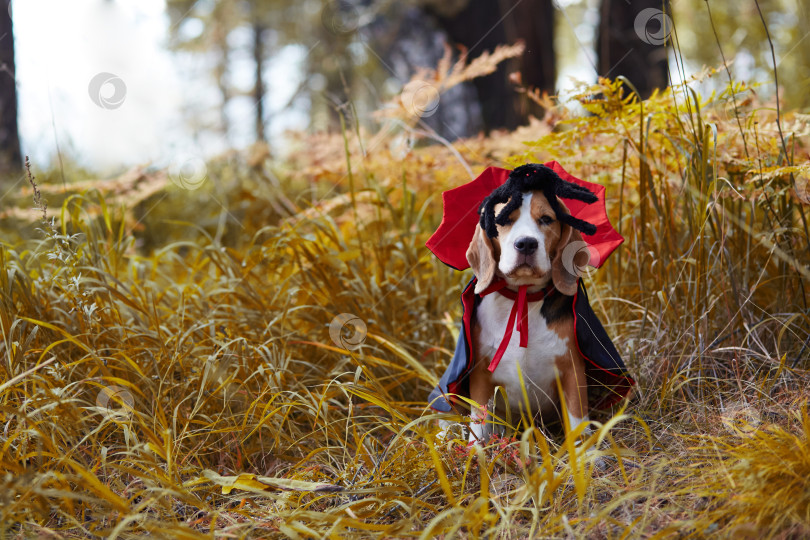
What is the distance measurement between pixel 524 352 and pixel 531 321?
0.37ft

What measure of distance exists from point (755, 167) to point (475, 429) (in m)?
1.58

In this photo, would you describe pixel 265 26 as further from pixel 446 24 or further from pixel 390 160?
pixel 390 160

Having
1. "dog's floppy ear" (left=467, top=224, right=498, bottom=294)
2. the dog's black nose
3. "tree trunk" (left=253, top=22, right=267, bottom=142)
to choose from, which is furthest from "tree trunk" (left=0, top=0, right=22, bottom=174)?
"tree trunk" (left=253, top=22, right=267, bottom=142)

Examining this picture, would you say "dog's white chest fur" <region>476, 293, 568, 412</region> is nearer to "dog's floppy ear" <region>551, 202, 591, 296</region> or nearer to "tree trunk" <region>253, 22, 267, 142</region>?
"dog's floppy ear" <region>551, 202, 591, 296</region>

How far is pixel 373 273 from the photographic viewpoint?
3305 millimetres

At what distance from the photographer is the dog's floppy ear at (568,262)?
6.89ft

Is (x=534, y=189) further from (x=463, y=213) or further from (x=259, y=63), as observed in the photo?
(x=259, y=63)

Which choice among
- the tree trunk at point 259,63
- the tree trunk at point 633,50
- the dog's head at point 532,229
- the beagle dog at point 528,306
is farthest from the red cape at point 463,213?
the tree trunk at point 259,63

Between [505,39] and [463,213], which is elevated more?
[505,39]

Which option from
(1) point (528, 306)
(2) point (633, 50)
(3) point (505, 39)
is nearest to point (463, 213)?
(1) point (528, 306)

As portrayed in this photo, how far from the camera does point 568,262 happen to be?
2105mm

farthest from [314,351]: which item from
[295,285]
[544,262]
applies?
[544,262]

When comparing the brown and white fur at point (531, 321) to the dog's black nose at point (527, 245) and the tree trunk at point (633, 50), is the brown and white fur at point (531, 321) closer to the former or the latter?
the dog's black nose at point (527, 245)

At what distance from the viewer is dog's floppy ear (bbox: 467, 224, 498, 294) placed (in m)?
2.15
